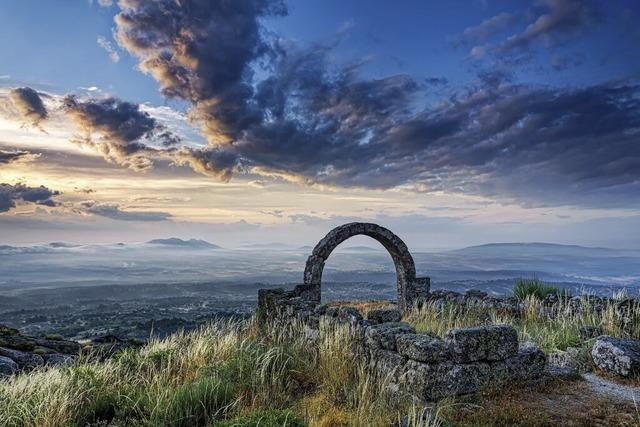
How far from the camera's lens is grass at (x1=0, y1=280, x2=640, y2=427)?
5496 millimetres

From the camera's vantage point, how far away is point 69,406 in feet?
20.4

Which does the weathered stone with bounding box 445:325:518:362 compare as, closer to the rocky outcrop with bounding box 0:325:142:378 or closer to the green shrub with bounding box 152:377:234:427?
the green shrub with bounding box 152:377:234:427

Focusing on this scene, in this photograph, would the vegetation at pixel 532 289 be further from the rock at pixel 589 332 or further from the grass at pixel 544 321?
the rock at pixel 589 332

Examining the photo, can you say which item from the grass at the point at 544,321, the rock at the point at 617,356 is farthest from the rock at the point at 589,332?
the rock at the point at 617,356

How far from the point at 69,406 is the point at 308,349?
4408 mm

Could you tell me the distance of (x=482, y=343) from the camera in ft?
21.6

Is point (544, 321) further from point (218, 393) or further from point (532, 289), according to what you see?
point (218, 393)

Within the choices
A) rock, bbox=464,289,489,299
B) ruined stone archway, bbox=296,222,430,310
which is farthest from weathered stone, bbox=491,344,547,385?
ruined stone archway, bbox=296,222,430,310

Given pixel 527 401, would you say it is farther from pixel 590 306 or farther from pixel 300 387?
pixel 590 306

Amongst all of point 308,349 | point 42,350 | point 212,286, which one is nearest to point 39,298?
point 212,286

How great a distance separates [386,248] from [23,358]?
11.9 metres

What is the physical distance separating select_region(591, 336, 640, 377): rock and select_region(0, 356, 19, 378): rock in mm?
12065

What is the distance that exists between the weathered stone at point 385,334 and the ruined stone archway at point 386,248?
7998 millimetres

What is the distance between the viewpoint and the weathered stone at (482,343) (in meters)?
6.46
